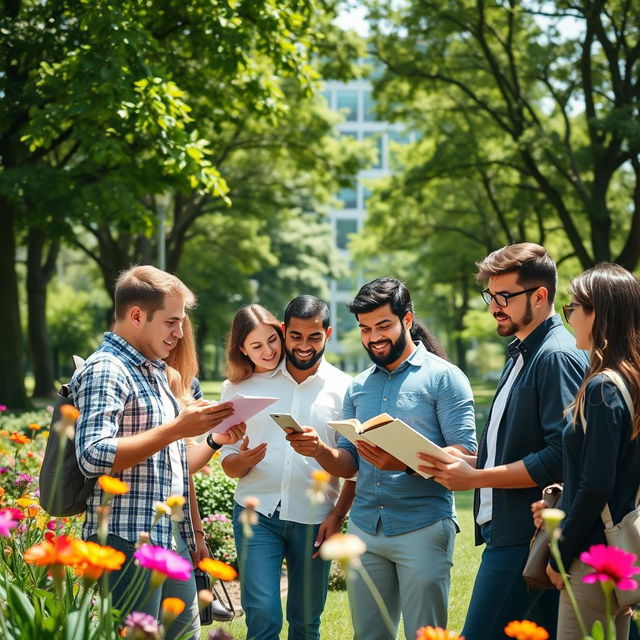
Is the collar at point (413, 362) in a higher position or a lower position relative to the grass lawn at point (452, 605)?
higher

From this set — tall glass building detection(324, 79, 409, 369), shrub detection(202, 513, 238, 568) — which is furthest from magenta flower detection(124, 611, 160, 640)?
tall glass building detection(324, 79, 409, 369)

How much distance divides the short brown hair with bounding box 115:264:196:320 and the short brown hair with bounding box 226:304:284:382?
102cm

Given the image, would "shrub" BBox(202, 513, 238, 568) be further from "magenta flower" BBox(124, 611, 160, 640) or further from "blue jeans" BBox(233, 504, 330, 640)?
"magenta flower" BBox(124, 611, 160, 640)

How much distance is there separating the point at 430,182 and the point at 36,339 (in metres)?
11.3

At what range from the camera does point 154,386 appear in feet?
12.2

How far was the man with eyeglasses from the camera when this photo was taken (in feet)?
11.7

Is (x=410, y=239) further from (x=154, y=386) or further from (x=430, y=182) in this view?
(x=154, y=386)

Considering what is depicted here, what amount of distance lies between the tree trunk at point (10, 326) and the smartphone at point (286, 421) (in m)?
13.9

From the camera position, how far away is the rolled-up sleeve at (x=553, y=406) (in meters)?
3.53

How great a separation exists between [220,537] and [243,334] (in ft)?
10.8

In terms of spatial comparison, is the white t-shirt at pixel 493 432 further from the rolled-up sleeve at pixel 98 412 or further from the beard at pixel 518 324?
the rolled-up sleeve at pixel 98 412

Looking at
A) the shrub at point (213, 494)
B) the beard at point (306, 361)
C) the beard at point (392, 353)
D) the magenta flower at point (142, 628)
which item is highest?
the beard at point (392, 353)

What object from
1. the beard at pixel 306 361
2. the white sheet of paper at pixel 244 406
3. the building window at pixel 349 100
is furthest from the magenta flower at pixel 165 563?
the building window at pixel 349 100

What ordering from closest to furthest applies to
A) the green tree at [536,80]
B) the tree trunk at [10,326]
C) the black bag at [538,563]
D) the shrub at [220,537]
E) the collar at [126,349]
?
the black bag at [538,563] → the collar at [126,349] → the shrub at [220,537] → the tree trunk at [10,326] → the green tree at [536,80]
